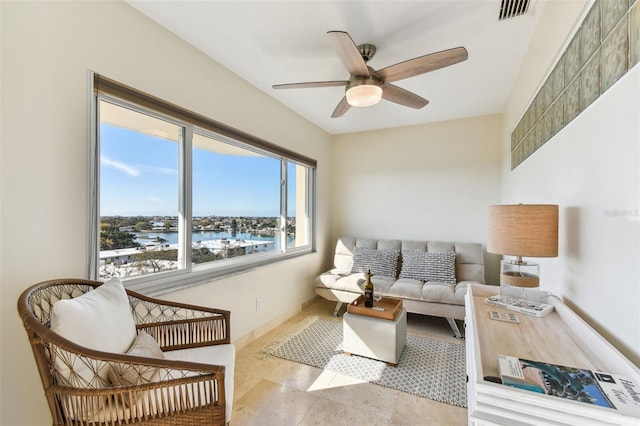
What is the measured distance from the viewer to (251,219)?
3.05 meters

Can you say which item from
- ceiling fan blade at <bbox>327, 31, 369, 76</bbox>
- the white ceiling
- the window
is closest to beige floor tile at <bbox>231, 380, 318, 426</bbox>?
the window

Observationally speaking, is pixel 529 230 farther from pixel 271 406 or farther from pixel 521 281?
pixel 271 406

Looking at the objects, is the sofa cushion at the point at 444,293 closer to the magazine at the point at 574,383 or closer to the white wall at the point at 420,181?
the white wall at the point at 420,181

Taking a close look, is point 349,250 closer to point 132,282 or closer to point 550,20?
point 132,282

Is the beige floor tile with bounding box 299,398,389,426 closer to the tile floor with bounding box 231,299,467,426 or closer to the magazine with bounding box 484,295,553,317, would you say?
the tile floor with bounding box 231,299,467,426

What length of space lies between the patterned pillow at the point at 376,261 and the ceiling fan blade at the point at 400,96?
198cm

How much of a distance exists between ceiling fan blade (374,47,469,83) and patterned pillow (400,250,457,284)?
228 centimetres

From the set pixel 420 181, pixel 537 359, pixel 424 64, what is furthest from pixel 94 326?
pixel 420 181

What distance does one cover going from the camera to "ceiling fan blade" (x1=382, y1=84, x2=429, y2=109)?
2.15m

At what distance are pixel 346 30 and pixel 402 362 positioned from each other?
266 cm

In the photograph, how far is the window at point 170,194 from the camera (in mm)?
1758

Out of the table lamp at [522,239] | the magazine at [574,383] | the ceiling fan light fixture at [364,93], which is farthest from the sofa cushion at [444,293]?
the magazine at [574,383]

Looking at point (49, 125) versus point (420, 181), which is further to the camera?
point (420, 181)

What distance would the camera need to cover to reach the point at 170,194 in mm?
2180
